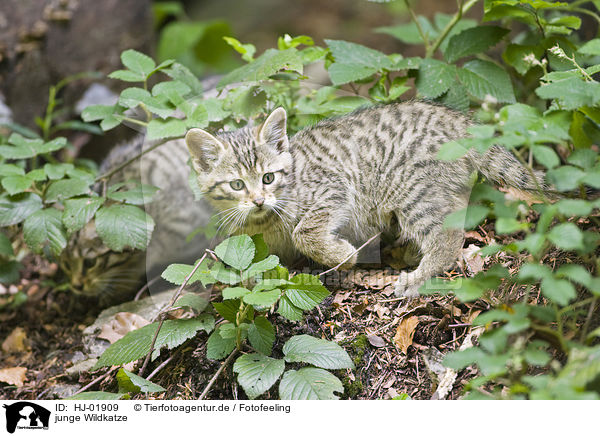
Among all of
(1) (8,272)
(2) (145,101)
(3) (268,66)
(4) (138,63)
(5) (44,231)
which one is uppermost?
(3) (268,66)

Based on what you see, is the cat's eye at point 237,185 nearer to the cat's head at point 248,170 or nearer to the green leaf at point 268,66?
the cat's head at point 248,170

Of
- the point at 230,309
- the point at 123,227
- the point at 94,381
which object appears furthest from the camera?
the point at 123,227

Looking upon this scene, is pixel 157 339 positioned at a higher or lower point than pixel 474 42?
lower

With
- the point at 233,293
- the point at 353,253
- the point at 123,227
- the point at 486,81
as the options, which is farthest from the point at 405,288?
the point at 123,227

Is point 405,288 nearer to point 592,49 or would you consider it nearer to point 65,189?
point 592,49

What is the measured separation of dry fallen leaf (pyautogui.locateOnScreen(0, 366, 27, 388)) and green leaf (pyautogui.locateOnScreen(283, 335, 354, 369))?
1.99 metres

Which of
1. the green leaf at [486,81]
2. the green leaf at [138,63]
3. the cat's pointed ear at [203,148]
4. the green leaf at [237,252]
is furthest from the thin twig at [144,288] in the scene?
the green leaf at [486,81]

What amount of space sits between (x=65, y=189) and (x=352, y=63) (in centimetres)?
219

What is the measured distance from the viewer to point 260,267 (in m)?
2.66

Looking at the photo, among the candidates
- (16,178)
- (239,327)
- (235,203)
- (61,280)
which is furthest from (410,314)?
(61,280)

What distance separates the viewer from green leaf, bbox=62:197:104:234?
3586 mm

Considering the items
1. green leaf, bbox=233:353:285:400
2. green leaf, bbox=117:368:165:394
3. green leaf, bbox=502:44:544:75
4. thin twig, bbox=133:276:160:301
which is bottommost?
thin twig, bbox=133:276:160:301

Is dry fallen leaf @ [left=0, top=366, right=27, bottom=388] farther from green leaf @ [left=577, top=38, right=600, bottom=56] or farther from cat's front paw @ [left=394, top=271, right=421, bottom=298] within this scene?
green leaf @ [left=577, top=38, right=600, bottom=56]

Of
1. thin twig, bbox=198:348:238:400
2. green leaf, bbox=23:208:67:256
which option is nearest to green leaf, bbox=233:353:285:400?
thin twig, bbox=198:348:238:400
